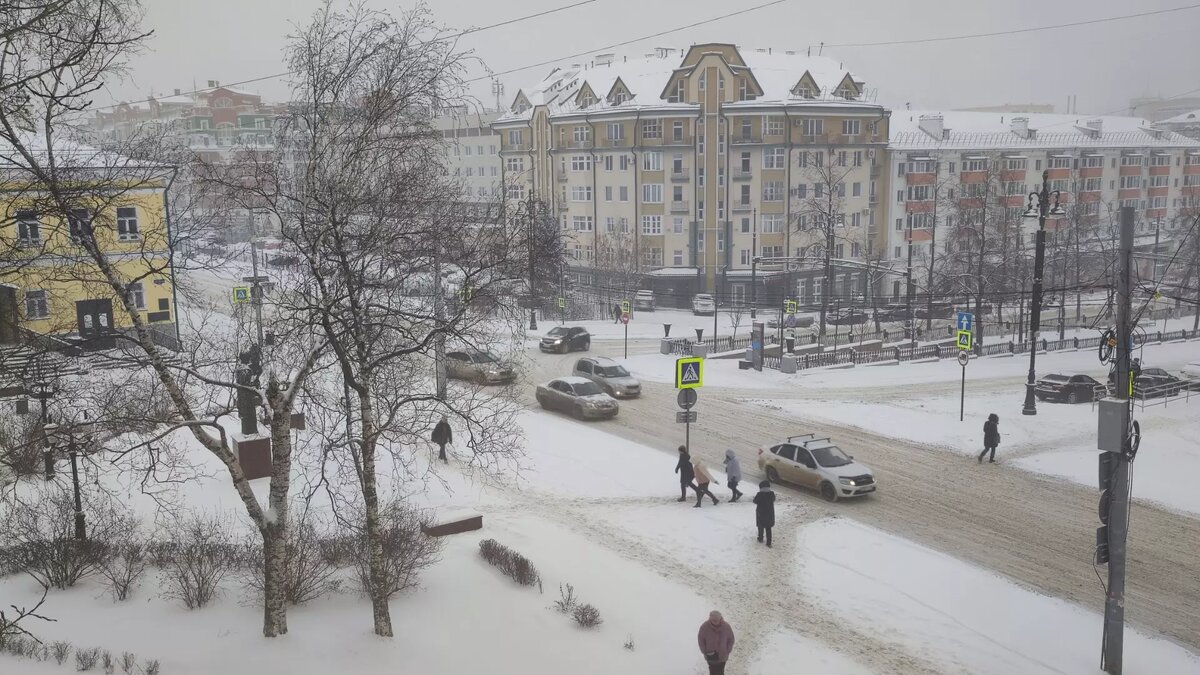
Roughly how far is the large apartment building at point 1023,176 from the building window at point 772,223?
980cm

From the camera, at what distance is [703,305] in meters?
60.1

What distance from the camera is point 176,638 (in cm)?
1066

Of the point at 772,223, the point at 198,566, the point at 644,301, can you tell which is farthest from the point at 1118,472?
the point at 772,223

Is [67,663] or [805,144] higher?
[805,144]

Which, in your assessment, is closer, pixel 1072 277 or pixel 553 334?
pixel 553 334

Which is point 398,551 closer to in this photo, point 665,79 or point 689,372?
point 689,372

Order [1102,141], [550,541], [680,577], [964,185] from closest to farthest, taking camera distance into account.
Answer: [680,577]
[550,541]
[964,185]
[1102,141]

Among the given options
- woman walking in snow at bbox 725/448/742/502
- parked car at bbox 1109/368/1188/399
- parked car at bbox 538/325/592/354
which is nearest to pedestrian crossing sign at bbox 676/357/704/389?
woman walking in snow at bbox 725/448/742/502

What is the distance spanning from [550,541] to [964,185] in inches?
2645

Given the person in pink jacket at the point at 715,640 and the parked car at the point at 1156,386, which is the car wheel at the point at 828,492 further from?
the parked car at the point at 1156,386

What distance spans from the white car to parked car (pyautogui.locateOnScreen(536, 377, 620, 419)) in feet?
110

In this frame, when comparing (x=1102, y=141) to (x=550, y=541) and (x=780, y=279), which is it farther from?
(x=550, y=541)

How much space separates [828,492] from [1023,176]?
226ft

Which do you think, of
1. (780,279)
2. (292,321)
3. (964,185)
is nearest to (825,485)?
(292,321)
